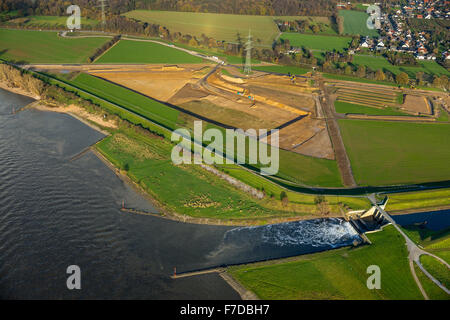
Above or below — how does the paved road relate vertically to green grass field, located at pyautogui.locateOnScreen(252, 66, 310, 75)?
below

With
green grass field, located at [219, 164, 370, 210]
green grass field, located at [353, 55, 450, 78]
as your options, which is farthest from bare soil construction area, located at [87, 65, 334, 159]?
green grass field, located at [353, 55, 450, 78]

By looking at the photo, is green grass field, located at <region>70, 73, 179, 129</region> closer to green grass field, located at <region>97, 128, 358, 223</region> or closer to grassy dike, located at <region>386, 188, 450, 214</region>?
green grass field, located at <region>97, 128, 358, 223</region>

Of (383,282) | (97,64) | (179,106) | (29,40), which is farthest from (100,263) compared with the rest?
(29,40)

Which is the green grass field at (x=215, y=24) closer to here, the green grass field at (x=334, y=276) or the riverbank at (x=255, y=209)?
the riverbank at (x=255, y=209)

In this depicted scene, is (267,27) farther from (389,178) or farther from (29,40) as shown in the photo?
(389,178)

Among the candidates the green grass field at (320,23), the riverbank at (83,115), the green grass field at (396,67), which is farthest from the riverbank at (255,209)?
the green grass field at (320,23)
